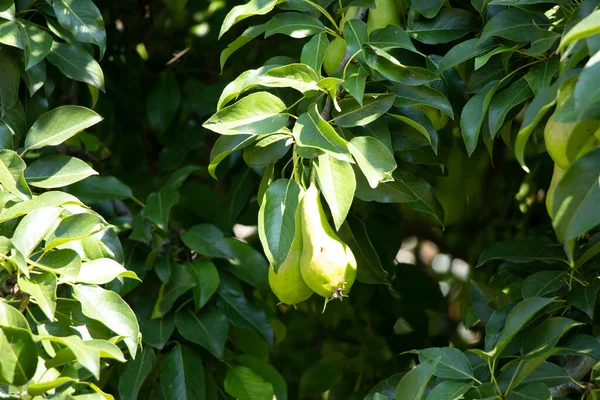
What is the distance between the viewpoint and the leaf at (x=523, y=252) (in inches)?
51.4

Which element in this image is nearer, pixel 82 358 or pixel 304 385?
pixel 82 358

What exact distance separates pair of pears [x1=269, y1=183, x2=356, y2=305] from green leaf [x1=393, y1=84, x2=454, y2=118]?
19cm

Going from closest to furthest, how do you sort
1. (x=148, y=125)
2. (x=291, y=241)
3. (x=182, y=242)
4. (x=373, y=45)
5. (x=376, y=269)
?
(x=291, y=241) → (x=373, y=45) → (x=376, y=269) → (x=182, y=242) → (x=148, y=125)

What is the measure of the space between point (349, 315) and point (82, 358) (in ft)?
4.14

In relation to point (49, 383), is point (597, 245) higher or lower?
lower

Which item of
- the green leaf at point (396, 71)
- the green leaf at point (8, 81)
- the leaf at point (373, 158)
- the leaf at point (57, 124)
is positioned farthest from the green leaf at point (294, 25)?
the green leaf at point (8, 81)

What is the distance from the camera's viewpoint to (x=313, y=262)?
1.07 m

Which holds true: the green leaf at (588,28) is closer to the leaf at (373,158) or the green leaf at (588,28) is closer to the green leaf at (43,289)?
the leaf at (373,158)

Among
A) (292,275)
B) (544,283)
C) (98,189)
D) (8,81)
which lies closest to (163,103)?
(98,189)

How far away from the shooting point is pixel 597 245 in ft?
3.92

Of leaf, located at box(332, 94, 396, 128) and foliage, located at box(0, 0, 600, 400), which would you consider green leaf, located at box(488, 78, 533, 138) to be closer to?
foliage, located at box(0, 0, 600, 400)

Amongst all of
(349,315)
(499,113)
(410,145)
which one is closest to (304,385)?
(349,315)

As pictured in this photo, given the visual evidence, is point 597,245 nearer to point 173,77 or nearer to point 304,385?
point 304,385

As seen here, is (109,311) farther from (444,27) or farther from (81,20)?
(444,27)
